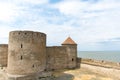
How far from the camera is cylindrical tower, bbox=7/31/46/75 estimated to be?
22625 millimetres

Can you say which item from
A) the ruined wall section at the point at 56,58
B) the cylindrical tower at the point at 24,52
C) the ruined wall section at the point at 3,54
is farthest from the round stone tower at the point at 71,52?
the ruined wall section at the point at 3,54

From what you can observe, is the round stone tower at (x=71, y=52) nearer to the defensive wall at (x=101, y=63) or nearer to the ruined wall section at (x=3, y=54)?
the defensive wall at (x=101, y=63)

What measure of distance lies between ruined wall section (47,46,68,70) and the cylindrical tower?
4.65 m

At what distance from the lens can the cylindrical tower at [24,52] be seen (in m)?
22.6

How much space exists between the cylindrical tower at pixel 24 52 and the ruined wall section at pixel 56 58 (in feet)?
15.3

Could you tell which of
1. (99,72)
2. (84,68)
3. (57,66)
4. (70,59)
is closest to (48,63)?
(57,66)

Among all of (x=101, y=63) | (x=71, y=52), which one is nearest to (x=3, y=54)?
(x=71, y=52)

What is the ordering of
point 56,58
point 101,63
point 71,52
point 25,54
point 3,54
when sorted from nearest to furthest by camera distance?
1. point 25,54
2. point 101,63
3. point 56,58
4. point 71,52
5. point 3,54

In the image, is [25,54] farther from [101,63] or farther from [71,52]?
[101,63]

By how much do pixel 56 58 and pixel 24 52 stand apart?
7126mm

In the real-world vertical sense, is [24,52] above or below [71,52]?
above

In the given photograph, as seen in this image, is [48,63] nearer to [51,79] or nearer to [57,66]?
[57,66]

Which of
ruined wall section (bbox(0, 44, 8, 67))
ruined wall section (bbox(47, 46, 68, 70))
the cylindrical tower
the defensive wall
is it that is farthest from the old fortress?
the defensive wall

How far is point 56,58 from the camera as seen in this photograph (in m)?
28.7
